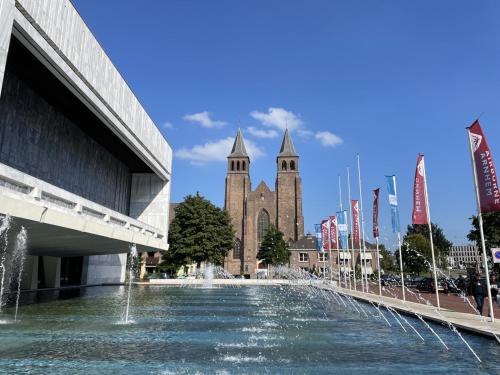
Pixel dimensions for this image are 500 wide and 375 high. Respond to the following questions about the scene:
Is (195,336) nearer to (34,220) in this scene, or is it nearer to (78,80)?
(34,220)

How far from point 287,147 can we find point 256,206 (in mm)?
16198

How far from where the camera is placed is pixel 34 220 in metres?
15.5

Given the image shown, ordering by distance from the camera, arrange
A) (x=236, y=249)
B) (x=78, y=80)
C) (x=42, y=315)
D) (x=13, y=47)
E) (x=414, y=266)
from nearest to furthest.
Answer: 1. (x=42, y=315)
2. (x=13, y=47)
3. (x=78, y=80)
4. (x=414, y=266)
5. (x=236, y=249)

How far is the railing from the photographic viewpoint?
14734 mm

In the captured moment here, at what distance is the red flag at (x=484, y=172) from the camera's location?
14484 mm

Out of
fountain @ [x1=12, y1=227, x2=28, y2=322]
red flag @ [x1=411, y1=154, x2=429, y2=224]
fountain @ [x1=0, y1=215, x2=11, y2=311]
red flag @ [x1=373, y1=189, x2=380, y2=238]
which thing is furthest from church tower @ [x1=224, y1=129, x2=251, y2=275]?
red flag @ [x1=411, y1=154, x2=429, y2=224]

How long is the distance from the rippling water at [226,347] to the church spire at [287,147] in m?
80.9

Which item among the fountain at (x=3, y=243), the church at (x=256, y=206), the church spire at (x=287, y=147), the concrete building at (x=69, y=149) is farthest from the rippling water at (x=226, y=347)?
the church spire at (x=287, y=147)

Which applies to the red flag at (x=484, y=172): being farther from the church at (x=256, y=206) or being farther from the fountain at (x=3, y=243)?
the church at (x=256, y=206)

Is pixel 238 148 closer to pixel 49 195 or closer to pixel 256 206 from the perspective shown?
pixel 256 206

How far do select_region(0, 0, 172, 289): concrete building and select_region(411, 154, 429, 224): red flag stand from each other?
1567cm

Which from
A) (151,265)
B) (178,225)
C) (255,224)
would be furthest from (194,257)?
(255,224)

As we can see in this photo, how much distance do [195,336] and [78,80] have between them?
53.0 feet

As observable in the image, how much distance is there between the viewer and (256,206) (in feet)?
308
